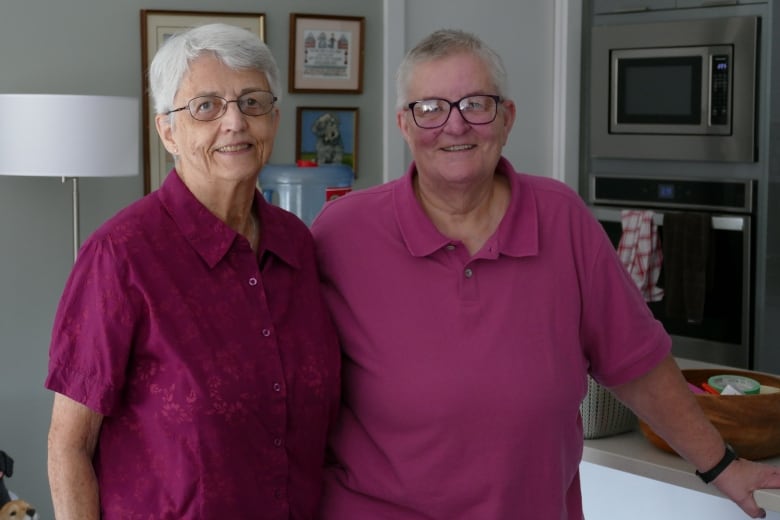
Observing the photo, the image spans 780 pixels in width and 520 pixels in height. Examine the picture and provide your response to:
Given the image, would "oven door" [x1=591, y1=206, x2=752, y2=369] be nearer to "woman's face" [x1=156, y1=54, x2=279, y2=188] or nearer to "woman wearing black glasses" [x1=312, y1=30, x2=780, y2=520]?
"woman wearing black glasses" [x1=312, y1=30, x2=780, y2=520]

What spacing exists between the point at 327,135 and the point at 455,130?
2.66 m

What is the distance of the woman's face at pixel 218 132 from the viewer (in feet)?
4.77

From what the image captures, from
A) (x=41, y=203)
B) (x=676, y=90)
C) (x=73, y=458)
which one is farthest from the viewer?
(x=676, y=90)

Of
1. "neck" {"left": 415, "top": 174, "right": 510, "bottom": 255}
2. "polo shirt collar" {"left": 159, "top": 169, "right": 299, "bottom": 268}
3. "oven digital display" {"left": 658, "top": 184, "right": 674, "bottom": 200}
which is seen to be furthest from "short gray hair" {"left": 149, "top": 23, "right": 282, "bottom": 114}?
"oven digital display" {"left": 658, "top": 184, "right": 674, "bottom": 200}

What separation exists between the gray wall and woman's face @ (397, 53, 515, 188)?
2291mm

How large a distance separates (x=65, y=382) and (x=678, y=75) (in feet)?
11.5

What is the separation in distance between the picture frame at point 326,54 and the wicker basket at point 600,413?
2.37m

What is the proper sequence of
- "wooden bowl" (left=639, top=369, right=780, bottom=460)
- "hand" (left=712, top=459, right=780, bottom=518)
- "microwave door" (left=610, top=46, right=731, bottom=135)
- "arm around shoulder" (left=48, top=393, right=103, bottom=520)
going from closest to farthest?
"arm around shoulder" (left=48, top=393, right=103, bottom=520)
"hand" (left=712, top=459, right=780, bottom=518)
"wooden bowl" (left=639, top=369, right=780, bottom=460)
"microwave door" (left=610, top=46, right=731, bottom=135)

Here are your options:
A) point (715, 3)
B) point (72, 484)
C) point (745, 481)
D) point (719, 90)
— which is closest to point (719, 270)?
point (719, 90)

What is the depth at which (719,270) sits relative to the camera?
4230mm

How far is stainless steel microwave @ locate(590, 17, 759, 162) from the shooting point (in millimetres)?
4152

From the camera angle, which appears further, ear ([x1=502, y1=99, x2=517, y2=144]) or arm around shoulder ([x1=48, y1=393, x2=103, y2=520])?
ear ([x1=502, y1=99, x2=517, y2=144])

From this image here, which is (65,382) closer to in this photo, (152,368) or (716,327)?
(152,368)

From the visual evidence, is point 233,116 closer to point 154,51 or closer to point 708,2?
point 154,51
